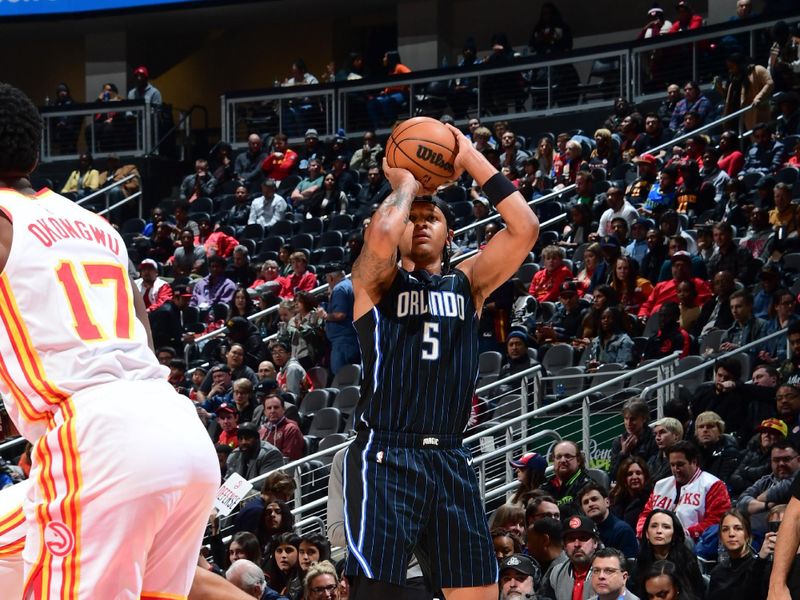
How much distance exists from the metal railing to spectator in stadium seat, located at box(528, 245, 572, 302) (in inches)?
210

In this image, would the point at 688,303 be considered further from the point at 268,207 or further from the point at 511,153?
the point at 268,207

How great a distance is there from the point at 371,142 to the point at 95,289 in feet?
53.1

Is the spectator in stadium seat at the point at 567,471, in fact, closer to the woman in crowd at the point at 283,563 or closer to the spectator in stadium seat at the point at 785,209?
the woman in crowd at the point at 283,563

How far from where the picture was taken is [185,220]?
20.0 meters

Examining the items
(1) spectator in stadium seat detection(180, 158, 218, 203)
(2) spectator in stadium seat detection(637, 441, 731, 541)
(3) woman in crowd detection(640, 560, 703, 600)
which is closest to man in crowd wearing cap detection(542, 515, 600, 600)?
(3) woman in crowd detection(640, 560, 703, 600)

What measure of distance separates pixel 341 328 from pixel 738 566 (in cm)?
657

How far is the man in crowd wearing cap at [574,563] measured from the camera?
26.9 feet

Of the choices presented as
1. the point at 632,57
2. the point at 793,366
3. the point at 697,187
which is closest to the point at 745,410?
the point at 793,366

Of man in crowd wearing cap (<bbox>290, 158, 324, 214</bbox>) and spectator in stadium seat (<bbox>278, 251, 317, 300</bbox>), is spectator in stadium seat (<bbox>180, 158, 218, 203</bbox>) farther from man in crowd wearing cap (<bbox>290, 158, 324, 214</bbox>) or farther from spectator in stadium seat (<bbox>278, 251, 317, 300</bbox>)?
spectator in stadium seat (<bbox>278, 251, 317, 300</bbox>)

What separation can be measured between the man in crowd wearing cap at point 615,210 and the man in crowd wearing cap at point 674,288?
1395mm

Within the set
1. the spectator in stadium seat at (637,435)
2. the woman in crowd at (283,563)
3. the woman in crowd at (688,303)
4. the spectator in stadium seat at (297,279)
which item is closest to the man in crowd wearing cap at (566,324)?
the woman in crowd at (688,303)

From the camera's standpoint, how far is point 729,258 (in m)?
12.5

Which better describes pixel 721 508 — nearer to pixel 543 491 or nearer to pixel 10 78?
pixel 543 491

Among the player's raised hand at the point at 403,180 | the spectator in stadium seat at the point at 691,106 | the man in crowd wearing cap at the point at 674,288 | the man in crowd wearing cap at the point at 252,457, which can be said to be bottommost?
the man in crowd wearing cap at the point at 252,457
